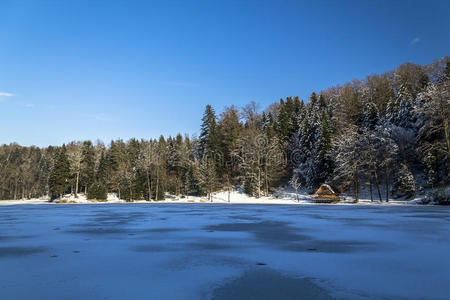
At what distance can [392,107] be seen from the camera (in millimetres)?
42812

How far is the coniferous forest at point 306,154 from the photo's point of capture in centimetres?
3314

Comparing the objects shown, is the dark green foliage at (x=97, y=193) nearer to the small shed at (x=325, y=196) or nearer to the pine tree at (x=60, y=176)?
the pine tree at (x=60, y=176)

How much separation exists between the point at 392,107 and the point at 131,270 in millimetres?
47830

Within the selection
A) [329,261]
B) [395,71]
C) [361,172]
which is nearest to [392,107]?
[361,172]

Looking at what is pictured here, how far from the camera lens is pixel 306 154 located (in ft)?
160

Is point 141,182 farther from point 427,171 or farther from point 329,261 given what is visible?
point 329,261

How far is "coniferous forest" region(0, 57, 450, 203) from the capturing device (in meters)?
33.1

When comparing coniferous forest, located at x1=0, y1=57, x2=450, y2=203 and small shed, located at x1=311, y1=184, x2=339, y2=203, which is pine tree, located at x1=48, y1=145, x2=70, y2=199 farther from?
small shed, located at x1=311, y1=184, x2=339, y2=203

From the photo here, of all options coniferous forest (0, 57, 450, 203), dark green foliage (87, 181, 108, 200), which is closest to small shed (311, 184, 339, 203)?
coniferous forest (0, 57, 450, 203)

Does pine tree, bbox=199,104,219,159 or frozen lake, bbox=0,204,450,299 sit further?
pine tree, bbox=199,104,219,159

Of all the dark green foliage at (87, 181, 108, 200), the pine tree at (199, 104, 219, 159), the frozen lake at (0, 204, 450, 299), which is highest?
the pine tree at (199, 104, 219, 159)

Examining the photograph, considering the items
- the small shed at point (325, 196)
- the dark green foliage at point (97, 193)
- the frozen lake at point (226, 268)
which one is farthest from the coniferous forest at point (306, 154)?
the frozen lake at point (226, 268)

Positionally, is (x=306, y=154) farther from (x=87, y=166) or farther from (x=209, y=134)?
(x=87, y=166)

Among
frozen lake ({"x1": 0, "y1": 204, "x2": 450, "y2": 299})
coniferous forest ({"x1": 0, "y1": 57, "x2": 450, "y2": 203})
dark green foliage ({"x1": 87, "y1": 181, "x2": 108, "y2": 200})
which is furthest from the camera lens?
dark green foliage ({"x1": 87, "y1": 181, "x2": 108, "y2": 200})
